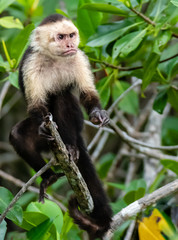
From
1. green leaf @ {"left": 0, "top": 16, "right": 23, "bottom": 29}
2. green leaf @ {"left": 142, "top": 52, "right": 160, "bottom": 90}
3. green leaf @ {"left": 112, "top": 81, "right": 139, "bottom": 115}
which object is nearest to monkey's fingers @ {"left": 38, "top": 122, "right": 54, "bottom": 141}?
green leaf @ {"left": 142, "top": 52, "right": 160, "bottom": 90}

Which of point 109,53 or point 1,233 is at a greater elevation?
point 109,53

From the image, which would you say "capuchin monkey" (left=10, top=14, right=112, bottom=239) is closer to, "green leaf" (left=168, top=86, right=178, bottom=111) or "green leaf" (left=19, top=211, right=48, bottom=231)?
"green leaf" (left=19, top=211, right=48, bottom=231)

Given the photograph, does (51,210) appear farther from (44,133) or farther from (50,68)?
(50,68)

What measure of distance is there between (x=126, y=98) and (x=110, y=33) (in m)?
1.39

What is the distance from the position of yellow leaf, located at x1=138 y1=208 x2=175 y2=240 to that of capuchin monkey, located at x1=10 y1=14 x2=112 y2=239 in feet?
0.79

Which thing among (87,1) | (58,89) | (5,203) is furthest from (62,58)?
(5,203)

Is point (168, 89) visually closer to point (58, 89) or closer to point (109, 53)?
point (109, 53)

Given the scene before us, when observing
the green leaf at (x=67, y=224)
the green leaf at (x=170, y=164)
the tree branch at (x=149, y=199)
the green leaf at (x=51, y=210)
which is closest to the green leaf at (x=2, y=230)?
the green leaf at (x=51, y=210)

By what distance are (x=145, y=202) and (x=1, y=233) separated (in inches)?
34.5

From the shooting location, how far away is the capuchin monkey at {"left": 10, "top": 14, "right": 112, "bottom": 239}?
3240 millimetres

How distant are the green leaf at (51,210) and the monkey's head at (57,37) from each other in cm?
104

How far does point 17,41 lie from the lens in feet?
11.5

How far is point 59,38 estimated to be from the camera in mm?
3336

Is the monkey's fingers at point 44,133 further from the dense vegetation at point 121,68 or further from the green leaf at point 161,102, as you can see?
the green leaf at point 161,102
